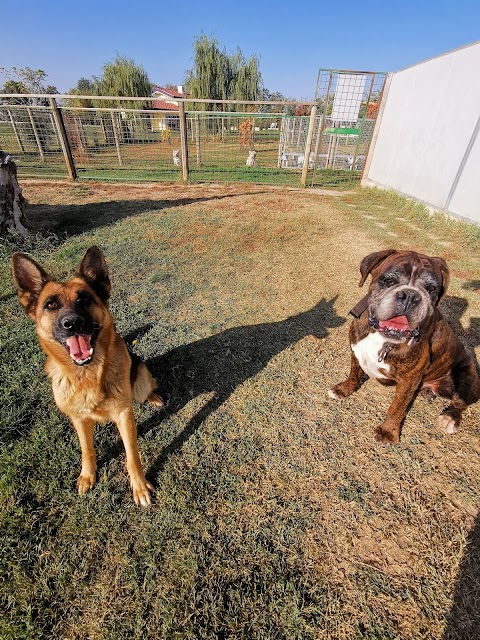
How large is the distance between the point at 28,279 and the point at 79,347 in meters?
0.60

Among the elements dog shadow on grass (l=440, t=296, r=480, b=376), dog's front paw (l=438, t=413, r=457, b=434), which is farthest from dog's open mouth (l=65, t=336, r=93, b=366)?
dog shadow on grass (l=440, t=296, r=480, b=376)

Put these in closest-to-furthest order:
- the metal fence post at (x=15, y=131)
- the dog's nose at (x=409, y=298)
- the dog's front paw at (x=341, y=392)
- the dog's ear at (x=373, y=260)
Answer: the dog's nose at (x=409, y=298)
the dog's ear at (x=373, y=260)
the dog's front paw at (x=341, y=392)
the metal fence post at (x=15, y=131)

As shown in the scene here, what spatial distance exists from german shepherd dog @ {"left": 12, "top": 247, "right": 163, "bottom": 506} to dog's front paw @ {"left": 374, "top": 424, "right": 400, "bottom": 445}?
6.03 ft

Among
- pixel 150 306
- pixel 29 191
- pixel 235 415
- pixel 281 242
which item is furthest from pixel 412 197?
pixel 29 191

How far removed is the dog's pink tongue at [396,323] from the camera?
2.07m

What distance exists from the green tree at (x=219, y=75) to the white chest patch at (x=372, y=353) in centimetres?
3086

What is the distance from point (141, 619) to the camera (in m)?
1.55

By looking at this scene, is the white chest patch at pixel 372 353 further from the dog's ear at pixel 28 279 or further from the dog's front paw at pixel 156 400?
the dog's ear at pixel 28 279

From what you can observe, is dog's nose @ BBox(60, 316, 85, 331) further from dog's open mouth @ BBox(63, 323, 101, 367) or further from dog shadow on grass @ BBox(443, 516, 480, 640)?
dog shadow on grass @ BBox(443, 516, 480, 640)

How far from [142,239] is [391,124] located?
1047cm

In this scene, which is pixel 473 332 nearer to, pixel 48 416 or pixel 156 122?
pixel 48 416

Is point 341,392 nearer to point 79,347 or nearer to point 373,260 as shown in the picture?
point 373,260

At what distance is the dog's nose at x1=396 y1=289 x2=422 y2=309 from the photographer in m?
2.00

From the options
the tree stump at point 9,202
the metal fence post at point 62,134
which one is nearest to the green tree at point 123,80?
the metal fence post at point 62,134
